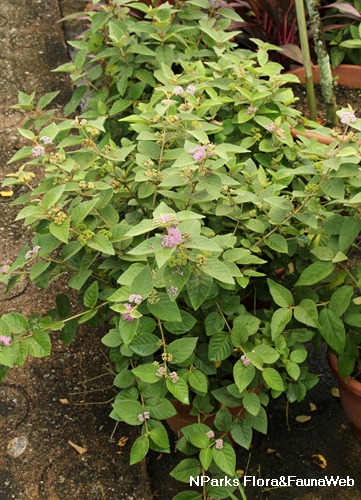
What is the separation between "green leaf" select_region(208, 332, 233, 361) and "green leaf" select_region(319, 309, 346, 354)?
0.24 meters

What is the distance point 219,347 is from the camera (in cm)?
181

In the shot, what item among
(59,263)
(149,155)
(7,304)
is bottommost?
(7,304)

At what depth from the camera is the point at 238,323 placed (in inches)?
70.9

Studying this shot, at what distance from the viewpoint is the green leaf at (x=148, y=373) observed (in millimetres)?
1675

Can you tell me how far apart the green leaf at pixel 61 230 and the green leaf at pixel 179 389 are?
42cm

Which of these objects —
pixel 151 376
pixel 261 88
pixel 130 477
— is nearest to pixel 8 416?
pixel 130 477

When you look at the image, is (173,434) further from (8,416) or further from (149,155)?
(149,155)

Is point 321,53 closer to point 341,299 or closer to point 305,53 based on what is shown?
point 305,53

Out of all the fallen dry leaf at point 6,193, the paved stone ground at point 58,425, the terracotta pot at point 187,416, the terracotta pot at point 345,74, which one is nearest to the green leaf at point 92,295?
the terracotta pot at point 187,416

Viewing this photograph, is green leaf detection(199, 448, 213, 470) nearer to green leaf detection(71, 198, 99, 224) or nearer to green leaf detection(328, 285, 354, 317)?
green leaf detection(328, 285, 354, 317)

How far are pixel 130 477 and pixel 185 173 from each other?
97cm

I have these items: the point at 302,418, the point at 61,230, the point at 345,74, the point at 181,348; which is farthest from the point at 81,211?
the point at 345,74

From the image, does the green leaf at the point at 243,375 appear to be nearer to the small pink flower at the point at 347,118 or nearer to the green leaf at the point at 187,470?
the green leaf at the point at 187,470

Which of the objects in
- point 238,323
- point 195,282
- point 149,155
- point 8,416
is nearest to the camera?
point 195,282
